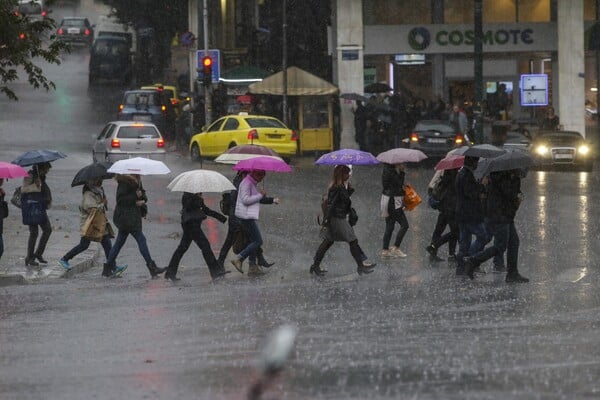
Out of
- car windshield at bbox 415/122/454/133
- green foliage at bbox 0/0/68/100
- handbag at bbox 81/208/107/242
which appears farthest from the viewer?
car windshield at bbox 415/122/454/133

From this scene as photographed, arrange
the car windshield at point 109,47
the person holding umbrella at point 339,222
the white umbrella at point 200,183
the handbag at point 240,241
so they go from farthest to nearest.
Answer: the car windshield at point 109,47 → the handbag at point 240,241 → the person holding umbrella at point 339,222 → the white umbrella at point 200,183

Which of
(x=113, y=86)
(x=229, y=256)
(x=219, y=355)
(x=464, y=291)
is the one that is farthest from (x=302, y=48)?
(x=219, y=355)

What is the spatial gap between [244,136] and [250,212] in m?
20.4

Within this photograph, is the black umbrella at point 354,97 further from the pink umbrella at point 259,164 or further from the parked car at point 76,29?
the parked car at point 76,29

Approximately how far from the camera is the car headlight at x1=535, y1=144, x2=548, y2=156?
36688 millimetres

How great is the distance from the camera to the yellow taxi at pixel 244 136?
126 feet

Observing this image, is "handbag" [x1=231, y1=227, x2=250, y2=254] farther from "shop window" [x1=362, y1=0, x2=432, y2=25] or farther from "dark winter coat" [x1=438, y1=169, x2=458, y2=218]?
"shop window" [x1=362, y1=0, x2=432, y2=25]

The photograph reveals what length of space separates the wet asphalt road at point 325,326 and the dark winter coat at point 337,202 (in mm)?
785

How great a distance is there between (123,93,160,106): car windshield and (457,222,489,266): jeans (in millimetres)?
32730

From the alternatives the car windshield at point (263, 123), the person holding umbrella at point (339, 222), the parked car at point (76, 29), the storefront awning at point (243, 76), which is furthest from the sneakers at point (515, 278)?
the parked car at point (76, 29)

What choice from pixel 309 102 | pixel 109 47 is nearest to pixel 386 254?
pixel 309 102

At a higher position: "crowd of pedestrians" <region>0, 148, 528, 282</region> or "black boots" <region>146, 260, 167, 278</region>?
"crowd of pedestrians" <region>0, 148, 528, 282</region>

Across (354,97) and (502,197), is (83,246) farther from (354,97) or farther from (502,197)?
(354,97)

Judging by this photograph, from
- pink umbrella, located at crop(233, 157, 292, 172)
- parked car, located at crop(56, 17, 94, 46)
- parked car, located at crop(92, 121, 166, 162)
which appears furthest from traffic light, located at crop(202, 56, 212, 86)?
parked car, located at crop(56, 17, 94, 46)
